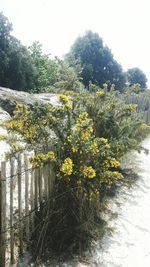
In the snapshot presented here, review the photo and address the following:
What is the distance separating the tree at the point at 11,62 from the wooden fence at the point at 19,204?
13.9m

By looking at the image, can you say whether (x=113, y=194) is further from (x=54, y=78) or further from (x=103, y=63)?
(x=103, y=63)

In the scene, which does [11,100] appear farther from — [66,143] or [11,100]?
[66,143]

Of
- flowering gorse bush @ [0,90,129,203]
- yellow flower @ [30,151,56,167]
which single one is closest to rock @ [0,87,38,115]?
flowering gorse bush @ [0,90,129,203]

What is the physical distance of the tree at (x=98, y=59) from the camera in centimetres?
3172

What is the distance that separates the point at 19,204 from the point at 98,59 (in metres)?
28.8

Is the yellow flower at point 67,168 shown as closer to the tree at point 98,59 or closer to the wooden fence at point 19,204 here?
the wooden fence at point 19,204

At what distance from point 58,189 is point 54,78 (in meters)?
17.3

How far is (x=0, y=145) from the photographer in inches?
273

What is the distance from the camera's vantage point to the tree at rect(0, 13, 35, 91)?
59.4ft

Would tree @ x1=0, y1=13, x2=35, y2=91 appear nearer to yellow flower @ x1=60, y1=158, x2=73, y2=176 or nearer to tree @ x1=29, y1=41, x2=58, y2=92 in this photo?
tree @ x1=29, y1=41, x2=58, y2=92

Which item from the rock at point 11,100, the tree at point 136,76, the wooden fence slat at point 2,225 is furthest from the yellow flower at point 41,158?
the tree at point 136,76

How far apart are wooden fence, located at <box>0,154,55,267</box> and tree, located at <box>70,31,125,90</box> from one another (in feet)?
Result: 87.5

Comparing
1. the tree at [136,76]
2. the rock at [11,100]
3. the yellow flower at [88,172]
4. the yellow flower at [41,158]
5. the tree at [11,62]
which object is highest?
the tree at [136,76]

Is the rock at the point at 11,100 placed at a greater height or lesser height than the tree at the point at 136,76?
lesser
